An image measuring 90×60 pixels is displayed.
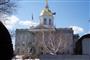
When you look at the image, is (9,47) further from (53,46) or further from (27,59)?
(53,46)

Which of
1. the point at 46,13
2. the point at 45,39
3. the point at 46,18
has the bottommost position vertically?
the point at 45,39

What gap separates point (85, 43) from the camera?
1050cm

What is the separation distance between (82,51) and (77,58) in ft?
1.23

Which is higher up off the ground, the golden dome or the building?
the golden dome

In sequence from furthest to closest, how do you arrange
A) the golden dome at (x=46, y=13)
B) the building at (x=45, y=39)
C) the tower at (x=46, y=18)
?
1. the tower at (x=46, y=18)
2. the golden dome at (x=46, y=13)
3. the building at (x=45, y=39)

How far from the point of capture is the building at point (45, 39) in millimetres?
44625

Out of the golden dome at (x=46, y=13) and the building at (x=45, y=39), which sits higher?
the golden dome at (x=46, y=13)

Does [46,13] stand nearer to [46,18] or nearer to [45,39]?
[46,18]

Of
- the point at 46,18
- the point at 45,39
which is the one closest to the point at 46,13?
the point at 46,18

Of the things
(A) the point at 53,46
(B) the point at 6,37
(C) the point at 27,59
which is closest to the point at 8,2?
(B) the point at 6,37

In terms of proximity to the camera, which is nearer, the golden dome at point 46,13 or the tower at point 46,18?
the golden dome at point 46,13

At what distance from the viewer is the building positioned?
44625 mm

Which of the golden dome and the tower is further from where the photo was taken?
the tower

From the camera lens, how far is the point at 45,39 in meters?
48.3
